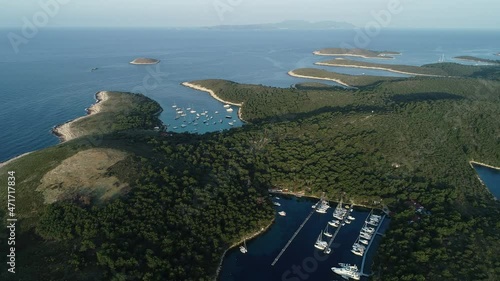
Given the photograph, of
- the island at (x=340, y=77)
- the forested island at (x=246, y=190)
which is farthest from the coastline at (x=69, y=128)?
the island at (x=340, y=77)

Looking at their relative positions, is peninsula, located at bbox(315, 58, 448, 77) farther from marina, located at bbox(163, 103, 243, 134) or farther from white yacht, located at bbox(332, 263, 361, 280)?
white yacht, located at bbox(332, 263, 361, 280)

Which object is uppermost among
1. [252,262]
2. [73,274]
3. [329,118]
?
[329,118]

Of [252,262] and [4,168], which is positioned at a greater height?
[4,168]

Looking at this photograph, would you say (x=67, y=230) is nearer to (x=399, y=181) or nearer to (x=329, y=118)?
(x=399, y=181)

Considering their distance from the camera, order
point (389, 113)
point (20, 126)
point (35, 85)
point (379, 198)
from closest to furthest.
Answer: point (379, 198) → point (389, 113) → point (20, 126) → point (35, 85)

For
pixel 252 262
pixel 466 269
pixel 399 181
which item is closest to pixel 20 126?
pixel 252 262

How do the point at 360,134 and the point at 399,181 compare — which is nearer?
the point at 399,181

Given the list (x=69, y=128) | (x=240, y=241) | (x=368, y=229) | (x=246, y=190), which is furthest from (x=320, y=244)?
(x=69, y=128)

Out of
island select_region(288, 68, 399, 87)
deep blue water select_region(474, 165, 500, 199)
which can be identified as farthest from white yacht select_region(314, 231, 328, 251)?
island select_region(288, 68, 399, 87)
